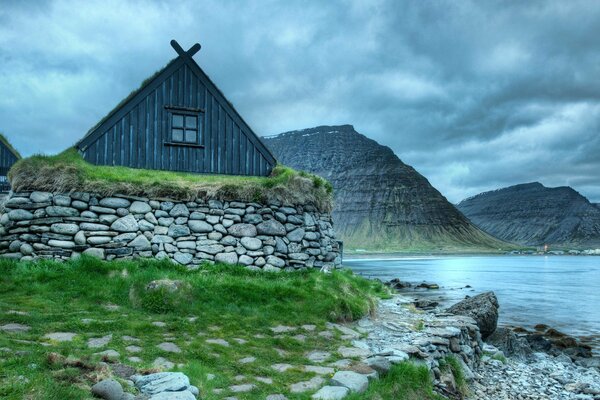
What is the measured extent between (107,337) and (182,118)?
12.2 metres

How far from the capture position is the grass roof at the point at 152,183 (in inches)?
551

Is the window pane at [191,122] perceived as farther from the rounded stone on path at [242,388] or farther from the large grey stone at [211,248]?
the rounded stone on path at [242,388]

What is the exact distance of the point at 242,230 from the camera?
15438mm

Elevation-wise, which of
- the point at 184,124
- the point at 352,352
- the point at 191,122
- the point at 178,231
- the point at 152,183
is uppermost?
the point at 191,122

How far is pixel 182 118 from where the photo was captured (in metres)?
18.6

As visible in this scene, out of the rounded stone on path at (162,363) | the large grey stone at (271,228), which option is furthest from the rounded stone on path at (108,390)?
the large grey stone at (271,228)

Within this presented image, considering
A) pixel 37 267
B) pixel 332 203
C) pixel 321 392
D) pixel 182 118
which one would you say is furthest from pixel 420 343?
pixel 182 118

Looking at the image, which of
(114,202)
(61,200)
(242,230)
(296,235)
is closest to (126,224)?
(114,202)

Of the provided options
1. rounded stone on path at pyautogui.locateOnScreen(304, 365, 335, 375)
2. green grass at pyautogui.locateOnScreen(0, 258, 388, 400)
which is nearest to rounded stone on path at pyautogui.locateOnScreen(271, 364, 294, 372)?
green grass at pyautogui.locateOnScreen(0, 258, 388, 400)

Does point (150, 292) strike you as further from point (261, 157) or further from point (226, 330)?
point (261, 157)

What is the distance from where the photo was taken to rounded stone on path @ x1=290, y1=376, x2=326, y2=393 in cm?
687

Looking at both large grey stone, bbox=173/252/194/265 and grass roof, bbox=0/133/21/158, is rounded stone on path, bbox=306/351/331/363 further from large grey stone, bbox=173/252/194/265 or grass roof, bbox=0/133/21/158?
grass roof, bbox=0/133/21/158

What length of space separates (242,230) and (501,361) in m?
9.57

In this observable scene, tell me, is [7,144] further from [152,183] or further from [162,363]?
[162,363]
